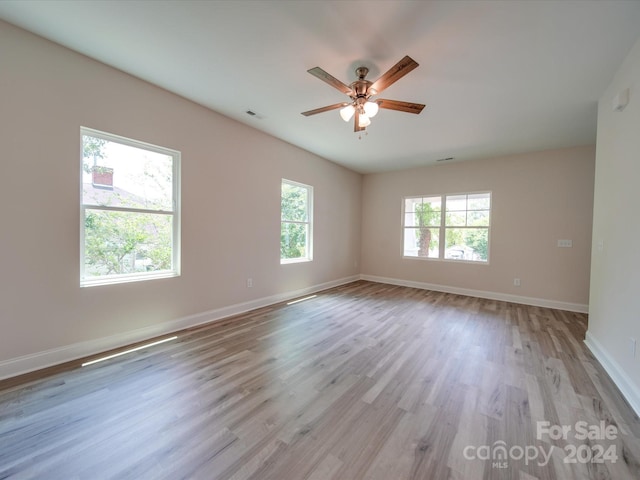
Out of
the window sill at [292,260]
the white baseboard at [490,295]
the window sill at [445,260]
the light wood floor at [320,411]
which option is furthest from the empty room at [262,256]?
the window sill at [445,260]

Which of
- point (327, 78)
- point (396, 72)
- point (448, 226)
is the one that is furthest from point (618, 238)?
point (448, 226)

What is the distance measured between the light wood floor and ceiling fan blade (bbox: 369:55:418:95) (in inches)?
98.6

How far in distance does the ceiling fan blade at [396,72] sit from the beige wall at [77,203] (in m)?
2.26

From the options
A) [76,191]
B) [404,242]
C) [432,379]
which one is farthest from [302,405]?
[404,242]

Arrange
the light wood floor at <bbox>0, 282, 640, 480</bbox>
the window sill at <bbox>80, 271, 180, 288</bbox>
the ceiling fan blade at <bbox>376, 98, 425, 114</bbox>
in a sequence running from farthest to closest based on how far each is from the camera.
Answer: the window sill at <bbox>80, 271, 180, 288</bbox>
the ceiling fan blade at <bbox>376, 98, 425, 114</bbox>
the light wood floor at <bbox>0, 282, 640, 480</bbox>

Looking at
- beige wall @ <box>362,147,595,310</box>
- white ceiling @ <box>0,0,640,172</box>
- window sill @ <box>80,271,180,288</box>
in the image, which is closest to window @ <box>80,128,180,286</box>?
window sill @ <box>80,271,180,288</box>

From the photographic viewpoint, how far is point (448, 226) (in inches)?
221

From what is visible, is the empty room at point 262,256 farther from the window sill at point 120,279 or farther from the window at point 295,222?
the window at point 295,222

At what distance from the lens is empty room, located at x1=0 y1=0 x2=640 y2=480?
1.56 metres

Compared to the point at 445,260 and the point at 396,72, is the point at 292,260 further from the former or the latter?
the point at 396,72

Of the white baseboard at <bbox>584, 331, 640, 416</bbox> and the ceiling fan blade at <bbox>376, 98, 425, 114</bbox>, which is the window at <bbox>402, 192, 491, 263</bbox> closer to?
the white baseboard at <bbox>584, 331, 640, 416</bbox>

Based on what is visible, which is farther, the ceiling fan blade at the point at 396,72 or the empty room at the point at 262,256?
the ceiling fan blade at the point at 396,72

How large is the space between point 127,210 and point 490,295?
6.10 metres

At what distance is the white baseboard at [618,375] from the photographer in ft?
6.20
